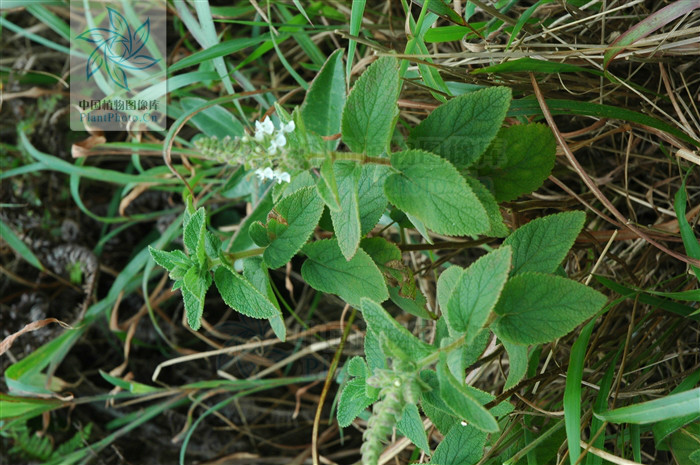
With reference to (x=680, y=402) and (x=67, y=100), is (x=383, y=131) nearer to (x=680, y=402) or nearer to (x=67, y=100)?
(x=680, y=402)

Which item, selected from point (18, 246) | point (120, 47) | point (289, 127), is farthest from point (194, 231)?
point (18, 246)

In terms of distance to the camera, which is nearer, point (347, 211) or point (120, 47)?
point (347, 211)

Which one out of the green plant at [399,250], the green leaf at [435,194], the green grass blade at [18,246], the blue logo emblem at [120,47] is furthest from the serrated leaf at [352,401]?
the green grass blade at [18,246]

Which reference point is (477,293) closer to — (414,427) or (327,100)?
(414,427)

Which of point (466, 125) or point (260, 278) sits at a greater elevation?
point (466, 125)

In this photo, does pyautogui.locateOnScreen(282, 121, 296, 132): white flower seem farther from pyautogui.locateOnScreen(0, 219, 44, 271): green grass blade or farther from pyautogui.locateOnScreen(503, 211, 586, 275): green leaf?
pyautogui.locateOnScreen(0, 219, 44, 271): green grass blade
